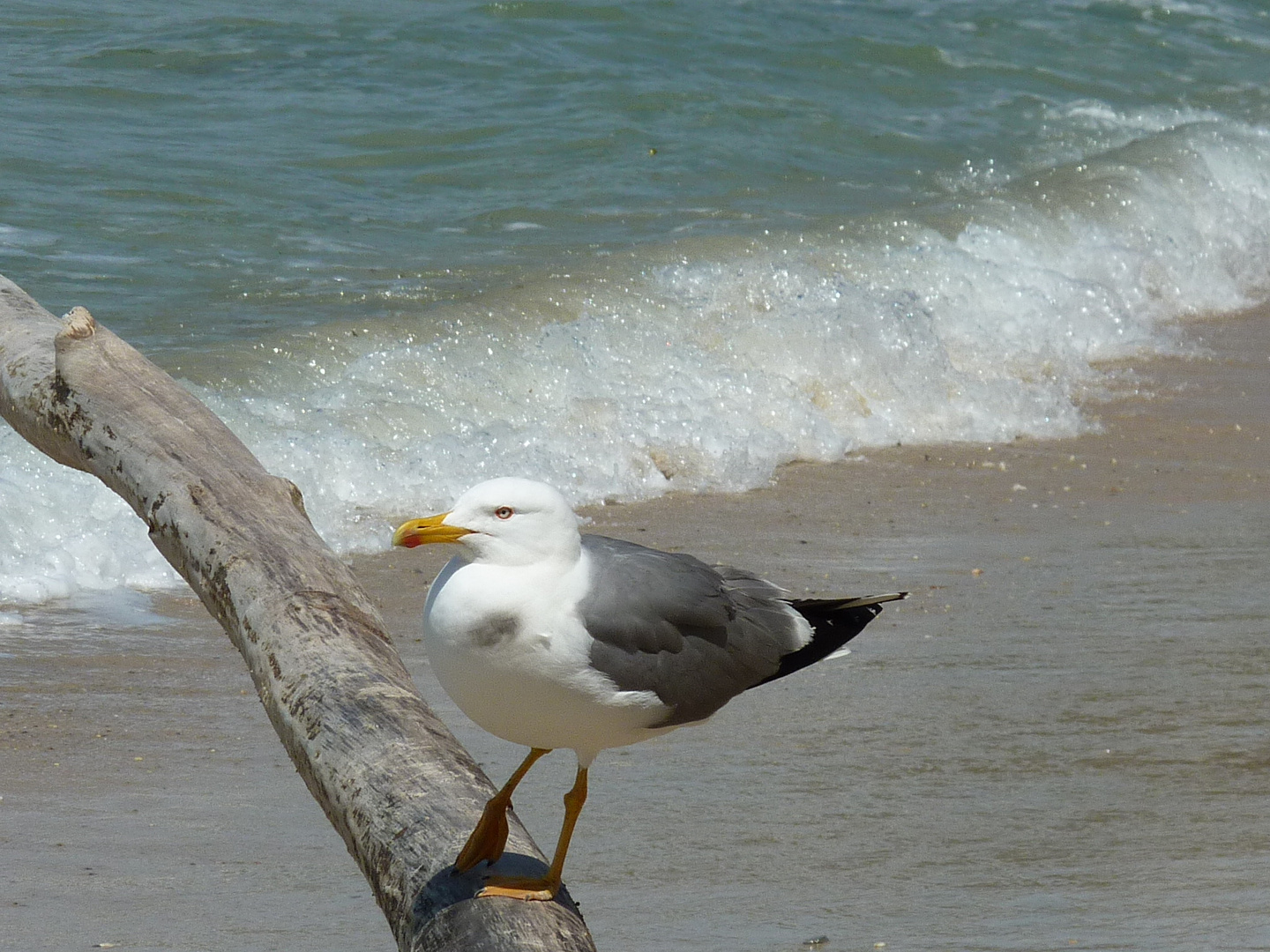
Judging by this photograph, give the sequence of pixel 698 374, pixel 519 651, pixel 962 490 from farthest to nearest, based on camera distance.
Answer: pixel 698 374, pixel 962 490, pixel 519 651

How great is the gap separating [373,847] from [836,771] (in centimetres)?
195

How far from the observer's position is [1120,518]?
657 centimetres

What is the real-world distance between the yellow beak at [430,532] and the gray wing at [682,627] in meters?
0.22

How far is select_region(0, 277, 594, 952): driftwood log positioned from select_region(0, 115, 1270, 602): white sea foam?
1.99m

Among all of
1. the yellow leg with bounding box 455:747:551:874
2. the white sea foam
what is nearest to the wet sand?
the white sea foam

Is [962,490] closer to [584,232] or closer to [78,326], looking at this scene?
[584,232]

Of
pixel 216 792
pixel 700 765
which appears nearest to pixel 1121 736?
pixel 700 765

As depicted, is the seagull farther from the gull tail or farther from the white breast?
the gull tail

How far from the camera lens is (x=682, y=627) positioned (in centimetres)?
272

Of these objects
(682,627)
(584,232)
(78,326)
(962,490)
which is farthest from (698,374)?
(682,627)

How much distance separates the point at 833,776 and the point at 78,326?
6.79ft

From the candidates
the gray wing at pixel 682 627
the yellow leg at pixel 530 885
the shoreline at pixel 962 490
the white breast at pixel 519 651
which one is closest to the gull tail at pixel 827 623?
the gray wing at pixel 682 627

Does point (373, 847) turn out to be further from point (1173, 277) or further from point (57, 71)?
point (57, 71)

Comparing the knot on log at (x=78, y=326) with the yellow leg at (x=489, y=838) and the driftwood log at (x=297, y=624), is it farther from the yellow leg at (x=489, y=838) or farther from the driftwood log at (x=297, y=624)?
the yellow leg at (x=489, y=838)
